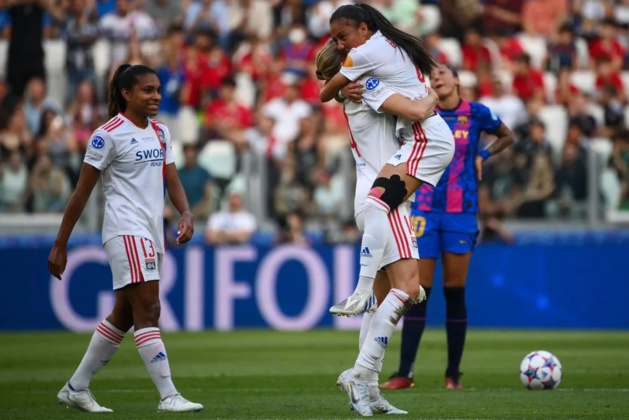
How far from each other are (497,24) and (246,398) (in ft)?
50.3

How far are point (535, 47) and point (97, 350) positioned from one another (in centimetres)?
1610

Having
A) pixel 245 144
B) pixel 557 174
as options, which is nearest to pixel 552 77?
pixel 557 174

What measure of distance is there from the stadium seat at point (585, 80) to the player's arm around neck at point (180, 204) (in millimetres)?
14611

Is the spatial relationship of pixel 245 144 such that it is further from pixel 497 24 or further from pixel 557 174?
pixel 497 24

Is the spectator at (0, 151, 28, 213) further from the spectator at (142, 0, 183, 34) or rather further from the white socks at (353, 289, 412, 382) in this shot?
the white socks at (353, 289, 412, 382)

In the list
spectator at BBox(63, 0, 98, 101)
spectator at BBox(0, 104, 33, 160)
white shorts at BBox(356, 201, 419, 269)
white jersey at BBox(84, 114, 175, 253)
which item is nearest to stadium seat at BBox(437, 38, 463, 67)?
spectator at BBox(63, 0, 98, 101)

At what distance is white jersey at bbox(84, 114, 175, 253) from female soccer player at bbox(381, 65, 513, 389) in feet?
8.42

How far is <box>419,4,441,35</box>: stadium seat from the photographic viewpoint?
874 inches

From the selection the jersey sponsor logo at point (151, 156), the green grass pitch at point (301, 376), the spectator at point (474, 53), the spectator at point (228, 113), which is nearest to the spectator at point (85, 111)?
the spectator at point (228, 113)

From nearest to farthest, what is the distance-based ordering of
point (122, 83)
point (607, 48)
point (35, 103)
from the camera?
point (122, 83) → point (35, 103) → point (607, 48)

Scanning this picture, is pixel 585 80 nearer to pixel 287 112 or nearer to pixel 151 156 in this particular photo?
pixel 287 112

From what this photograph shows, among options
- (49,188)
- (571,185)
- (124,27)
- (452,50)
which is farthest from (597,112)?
(49,188)

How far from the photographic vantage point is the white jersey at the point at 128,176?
7.71 meters

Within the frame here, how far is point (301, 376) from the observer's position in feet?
35.5
